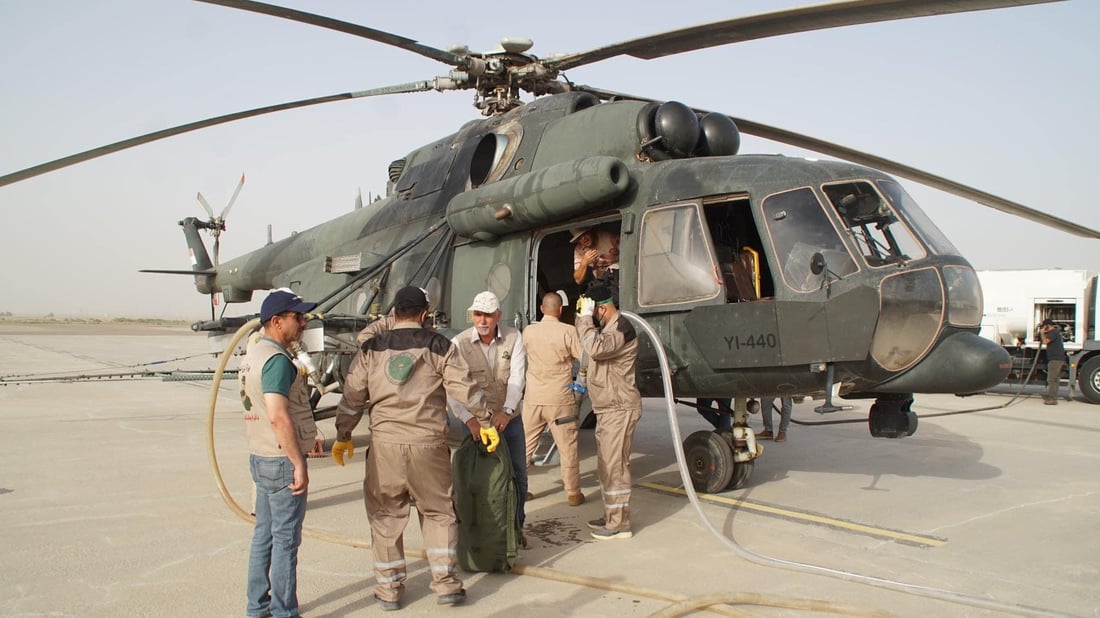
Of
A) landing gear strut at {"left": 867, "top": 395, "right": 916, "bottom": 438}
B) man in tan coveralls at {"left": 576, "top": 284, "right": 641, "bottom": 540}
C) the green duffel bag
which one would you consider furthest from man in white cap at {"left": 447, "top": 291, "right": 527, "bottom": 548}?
landing gear strut at {"left": 867, "top": 395, "right": 916, "bottom": 438}

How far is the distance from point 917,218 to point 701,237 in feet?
5.86

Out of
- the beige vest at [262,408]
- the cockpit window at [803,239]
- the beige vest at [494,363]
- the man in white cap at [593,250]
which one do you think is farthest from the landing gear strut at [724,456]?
the beige vest at [262,408]

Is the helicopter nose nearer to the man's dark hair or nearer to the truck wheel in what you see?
the man's dark hair

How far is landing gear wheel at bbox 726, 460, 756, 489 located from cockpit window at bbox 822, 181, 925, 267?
87.1 inches

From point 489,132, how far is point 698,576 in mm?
5711

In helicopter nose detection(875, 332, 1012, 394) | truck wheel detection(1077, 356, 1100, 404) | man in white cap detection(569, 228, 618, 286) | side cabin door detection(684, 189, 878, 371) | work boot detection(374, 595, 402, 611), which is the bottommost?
truck wheel detection(1077, 356, 1100, 404)

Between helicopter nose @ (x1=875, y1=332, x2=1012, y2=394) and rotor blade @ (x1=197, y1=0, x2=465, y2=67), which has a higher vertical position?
rotor blade @ (x1=197, y1=0, x2=465, y2=67)

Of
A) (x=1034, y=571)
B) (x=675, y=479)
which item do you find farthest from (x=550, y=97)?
(x=1034, y=571)

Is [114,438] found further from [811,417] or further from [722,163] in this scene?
[811,417]

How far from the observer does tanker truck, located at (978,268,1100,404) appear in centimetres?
1692

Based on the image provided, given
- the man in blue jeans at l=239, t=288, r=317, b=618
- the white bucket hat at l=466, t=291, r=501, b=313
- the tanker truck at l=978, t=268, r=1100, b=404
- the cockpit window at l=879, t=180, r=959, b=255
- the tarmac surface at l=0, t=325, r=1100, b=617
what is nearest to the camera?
the man in blue jeans at l=239, t=288, r=317, b=618

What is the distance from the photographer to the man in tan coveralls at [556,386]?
6.38 m

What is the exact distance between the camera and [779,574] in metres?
4.71

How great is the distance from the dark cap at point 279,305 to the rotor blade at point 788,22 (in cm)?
424
